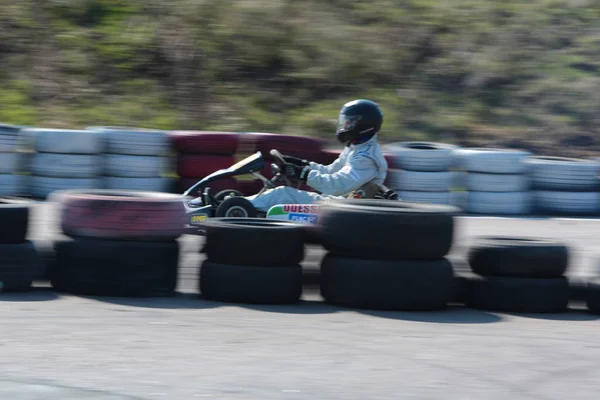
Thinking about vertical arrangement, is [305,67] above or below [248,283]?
above

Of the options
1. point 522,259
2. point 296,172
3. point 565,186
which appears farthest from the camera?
point 565,186

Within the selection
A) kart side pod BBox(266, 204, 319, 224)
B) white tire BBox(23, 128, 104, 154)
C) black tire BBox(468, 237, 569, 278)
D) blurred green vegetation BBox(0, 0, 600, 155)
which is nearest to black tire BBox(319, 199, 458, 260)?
black tire BBox(468, 237, 569, 278)

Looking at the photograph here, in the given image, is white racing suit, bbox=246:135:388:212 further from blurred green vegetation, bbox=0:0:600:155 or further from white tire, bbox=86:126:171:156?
blurred green vegetation, bbox=0:0:600:155

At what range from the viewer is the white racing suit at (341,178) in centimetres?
780

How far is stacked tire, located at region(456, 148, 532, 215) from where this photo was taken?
461 inches

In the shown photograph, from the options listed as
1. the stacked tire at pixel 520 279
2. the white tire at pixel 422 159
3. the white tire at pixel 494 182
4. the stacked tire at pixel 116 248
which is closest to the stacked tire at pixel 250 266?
the stacked tire at pixel 116 248

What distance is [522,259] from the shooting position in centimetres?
591

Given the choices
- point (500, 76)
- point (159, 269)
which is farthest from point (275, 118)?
point (159, 269)

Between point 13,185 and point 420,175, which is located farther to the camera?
point 420,175

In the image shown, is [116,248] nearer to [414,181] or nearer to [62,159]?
[62,159]

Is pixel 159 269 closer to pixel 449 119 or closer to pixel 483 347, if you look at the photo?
pixel 483 347

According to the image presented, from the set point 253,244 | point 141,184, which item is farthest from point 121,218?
point 141,184

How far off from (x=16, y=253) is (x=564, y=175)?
26.0 feet

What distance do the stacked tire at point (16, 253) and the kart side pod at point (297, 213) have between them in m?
2.51
